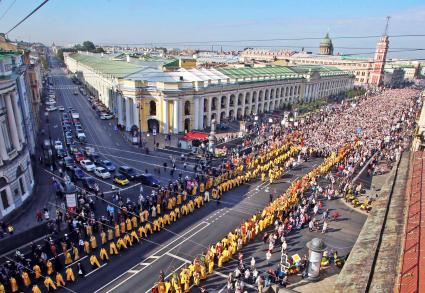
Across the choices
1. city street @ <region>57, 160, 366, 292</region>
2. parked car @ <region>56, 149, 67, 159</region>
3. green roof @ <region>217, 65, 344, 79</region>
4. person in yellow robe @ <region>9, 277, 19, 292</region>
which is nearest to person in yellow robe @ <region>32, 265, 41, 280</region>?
person in yellow robe @ <region>9, 277, 19, 292</region>

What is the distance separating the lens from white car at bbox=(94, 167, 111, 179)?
98.6 ft

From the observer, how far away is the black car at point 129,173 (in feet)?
98.5

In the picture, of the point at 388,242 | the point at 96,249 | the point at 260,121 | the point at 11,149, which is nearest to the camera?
the point at 388,242

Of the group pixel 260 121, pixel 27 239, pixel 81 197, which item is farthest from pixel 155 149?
pixel 260 121

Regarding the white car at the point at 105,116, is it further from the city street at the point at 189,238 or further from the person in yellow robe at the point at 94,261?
the person in yellow robe at the point at 94,261

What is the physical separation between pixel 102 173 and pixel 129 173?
8.19ft

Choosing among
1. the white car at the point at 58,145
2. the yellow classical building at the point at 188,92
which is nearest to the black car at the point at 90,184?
the white car at the point at 58,145

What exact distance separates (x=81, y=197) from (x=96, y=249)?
6924 millimetres

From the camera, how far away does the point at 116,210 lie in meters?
24.3

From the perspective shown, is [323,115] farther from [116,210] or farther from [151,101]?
[116,210]

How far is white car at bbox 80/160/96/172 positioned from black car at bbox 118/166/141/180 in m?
2.77

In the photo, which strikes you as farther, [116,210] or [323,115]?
[323,115]

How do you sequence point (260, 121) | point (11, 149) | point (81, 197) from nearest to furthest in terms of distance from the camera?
point (11, 149), point (81, 197), point (260, 121)

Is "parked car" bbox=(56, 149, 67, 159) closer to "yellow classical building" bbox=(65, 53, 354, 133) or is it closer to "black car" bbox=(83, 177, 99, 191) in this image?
"black car" bbox=(83, 177, 99, 191)
